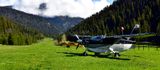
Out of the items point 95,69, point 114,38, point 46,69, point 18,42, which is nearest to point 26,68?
point 46,69

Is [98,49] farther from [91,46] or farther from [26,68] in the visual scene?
[26,68]

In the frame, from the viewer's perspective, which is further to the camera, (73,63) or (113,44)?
(113,44)

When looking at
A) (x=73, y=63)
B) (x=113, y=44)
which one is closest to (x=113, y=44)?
(x=113, y=44)

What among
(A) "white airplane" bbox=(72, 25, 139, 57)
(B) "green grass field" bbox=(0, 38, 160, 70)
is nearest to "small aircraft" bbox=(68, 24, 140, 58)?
(A) "white airplane" bbox=(72, 25, 139, 57)

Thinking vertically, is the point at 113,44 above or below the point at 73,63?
above

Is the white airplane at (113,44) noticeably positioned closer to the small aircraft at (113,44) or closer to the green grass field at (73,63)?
the small aircraft at (113,44)

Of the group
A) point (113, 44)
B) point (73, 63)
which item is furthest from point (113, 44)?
point (73, 63)

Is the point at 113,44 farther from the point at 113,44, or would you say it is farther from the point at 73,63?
the point at 73,63

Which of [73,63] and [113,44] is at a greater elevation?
[113,44]

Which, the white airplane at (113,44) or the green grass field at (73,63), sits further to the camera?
the white airplane at (113,44)

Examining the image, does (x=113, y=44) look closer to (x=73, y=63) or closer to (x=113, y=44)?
(x=113, y=44)

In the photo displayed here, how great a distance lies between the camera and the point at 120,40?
165ft

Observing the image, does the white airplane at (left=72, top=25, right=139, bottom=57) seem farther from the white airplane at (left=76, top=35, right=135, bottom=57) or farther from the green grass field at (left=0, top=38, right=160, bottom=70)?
the green grass field at (left=0, top=38, right=160, bottom=70)

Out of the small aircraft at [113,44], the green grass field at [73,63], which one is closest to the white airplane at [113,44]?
the small aircraft at [113,44]
